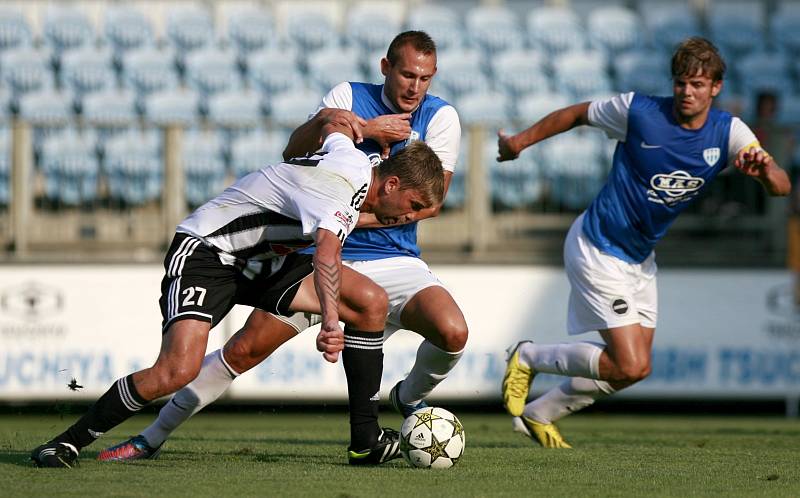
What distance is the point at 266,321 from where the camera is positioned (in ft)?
21.4

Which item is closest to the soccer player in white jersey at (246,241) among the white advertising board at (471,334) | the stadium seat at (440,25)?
the white advertising board at (471,334)

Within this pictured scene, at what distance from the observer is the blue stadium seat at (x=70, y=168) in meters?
12.1

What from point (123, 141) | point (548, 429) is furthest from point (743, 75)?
point (548, 429)

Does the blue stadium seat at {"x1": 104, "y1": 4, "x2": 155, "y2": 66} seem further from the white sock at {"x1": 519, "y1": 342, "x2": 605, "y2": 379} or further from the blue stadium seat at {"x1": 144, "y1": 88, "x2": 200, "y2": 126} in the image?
the white sock at {"x1": 519, "y1": 342, "x2": 605, "y2": 379}

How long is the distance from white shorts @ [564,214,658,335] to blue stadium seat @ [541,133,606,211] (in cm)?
428

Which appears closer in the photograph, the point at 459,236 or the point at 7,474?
the point at 7,474

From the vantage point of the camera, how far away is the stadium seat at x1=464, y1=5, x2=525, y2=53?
16.3 meters

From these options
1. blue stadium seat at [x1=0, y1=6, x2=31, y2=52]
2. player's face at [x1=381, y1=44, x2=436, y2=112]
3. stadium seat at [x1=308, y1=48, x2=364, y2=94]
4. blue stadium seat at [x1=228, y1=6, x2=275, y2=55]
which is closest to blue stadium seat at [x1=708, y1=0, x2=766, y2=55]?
stadium seat at [x1=308, y1=48, x2=364, y2=94]

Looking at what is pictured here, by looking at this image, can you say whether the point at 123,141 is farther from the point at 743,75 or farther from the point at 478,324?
the point at 743,75

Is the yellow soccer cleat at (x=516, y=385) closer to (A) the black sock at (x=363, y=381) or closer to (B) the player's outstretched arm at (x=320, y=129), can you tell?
(A) the black sock at (x=363, y=381)

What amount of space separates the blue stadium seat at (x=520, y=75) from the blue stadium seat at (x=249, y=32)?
3.12 metres

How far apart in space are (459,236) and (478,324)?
105 centimetres

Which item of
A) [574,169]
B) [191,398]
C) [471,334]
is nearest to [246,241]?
[191,398]

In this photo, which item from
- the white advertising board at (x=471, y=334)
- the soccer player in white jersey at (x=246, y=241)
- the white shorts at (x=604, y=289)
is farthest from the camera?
the white advertising board at (x=471, y=334)
